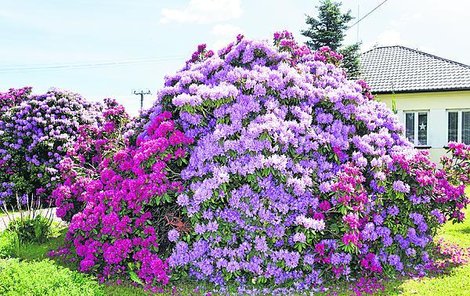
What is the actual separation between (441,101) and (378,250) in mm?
15146

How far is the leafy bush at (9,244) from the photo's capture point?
23.6 ft

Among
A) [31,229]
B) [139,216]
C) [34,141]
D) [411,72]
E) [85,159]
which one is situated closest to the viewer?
[139,216]

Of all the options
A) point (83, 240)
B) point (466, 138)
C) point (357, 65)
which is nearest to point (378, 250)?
point (83, 240)

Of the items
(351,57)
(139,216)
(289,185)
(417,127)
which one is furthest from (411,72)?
(139,216)

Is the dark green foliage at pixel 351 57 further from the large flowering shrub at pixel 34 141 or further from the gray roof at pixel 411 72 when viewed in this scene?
the large flowering shrub at pixel 34 141

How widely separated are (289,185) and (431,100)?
15915 millimetres

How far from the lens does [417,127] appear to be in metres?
19.8

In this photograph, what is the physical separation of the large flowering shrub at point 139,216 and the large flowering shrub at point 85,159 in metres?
0.91

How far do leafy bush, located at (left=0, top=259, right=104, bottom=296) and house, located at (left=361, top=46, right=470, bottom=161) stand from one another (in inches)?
607

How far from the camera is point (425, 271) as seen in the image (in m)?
6.43

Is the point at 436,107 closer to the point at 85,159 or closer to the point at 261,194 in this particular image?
the point at 85,159

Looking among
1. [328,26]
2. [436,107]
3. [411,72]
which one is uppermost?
[328,26]

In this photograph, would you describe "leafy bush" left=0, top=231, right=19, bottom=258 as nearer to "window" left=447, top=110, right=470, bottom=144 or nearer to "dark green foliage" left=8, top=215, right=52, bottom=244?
"dark green foliage" left=8, top=215, right=52, bottom=244

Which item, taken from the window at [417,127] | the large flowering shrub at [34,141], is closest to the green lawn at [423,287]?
the large flowering shrub at [34,141]
